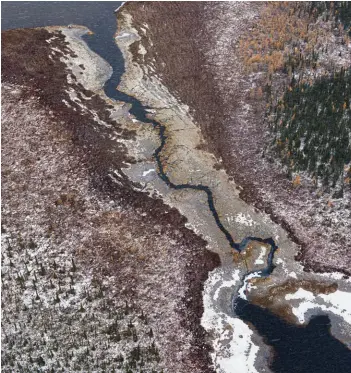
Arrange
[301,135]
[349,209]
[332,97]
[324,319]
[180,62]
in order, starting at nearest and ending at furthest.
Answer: [324,319], [349,209], [301,135], [332,97], [180,62]

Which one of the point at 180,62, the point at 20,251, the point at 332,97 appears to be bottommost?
the point at 20,251

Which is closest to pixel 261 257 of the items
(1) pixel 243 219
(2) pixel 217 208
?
(1) pixel 243 219

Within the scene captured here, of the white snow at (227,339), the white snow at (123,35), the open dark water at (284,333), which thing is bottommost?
the white snow at (227,339)

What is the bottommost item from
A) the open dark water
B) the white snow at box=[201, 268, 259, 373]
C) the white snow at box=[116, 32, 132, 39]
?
the white snow at box=[201, 268, 259, 373]

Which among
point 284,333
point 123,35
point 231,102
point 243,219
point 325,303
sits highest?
point 231,102

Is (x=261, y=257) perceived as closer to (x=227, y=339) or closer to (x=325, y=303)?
(x=325, y=303)

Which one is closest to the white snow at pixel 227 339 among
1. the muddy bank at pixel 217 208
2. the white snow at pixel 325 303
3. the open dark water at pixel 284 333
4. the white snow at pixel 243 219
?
the muddy bank at pixel 217 208

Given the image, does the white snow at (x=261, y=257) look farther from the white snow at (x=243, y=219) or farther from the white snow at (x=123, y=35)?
the white snow at (x=123, y=35)

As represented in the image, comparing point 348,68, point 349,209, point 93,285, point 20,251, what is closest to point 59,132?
point 20,251

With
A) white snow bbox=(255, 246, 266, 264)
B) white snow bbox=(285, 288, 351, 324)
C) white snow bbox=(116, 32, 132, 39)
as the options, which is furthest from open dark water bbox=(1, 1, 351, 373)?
white snow bbox=(116, 32, 132, 39)

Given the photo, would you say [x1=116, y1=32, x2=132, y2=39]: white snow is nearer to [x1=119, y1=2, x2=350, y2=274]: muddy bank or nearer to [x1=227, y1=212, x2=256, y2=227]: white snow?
[x1=119, y1=2, x2=350, y2=274]: muddy bank

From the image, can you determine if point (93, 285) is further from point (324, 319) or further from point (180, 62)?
point (180, 62)
